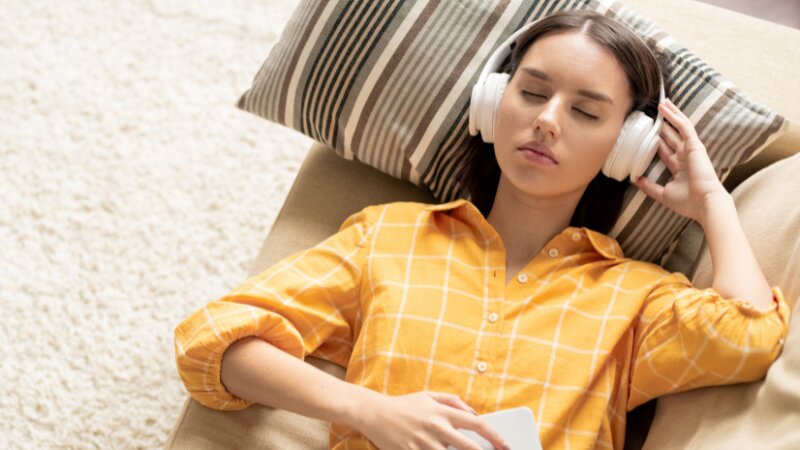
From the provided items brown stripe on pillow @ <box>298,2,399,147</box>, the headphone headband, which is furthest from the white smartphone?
brown stripe on pillow @ <box>298,2,399,147</box>

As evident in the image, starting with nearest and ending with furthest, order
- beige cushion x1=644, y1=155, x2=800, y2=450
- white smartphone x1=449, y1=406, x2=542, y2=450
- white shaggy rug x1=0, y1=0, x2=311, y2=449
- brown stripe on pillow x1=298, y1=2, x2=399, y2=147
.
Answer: beige cushion x1=644, y1=155, x2=800, y2=450
white smartphone x1=449, y1=406, x2=542, y2=450
brown stripe on pillow x1=298, y1=2, x2=399, y2=147
white shaggy rug x1=0, y1=0, x2=311, y2=449

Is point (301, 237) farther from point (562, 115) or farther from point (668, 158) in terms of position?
point (668, 158)

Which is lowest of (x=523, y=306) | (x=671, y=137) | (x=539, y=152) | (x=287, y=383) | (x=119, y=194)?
(x=119, y=194)

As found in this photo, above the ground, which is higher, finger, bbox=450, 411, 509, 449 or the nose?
the nose

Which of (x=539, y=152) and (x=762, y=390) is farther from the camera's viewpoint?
(x=539, y=152)

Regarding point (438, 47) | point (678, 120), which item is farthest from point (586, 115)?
point (438, 47)

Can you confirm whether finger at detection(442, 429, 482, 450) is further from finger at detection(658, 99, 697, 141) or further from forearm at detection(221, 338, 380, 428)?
finger at detection(658, 99, 697, 141)

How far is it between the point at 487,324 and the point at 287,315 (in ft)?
1.05

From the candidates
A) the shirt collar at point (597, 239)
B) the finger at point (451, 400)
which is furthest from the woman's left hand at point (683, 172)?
the finger at point (451, 400)

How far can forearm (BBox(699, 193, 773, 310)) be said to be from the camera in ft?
4.26

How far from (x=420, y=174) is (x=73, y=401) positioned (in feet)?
3.07

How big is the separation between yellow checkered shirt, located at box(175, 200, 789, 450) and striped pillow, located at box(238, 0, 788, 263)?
136mm

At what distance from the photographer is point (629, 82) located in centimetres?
148

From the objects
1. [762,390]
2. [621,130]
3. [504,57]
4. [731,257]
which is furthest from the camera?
[504,57]
